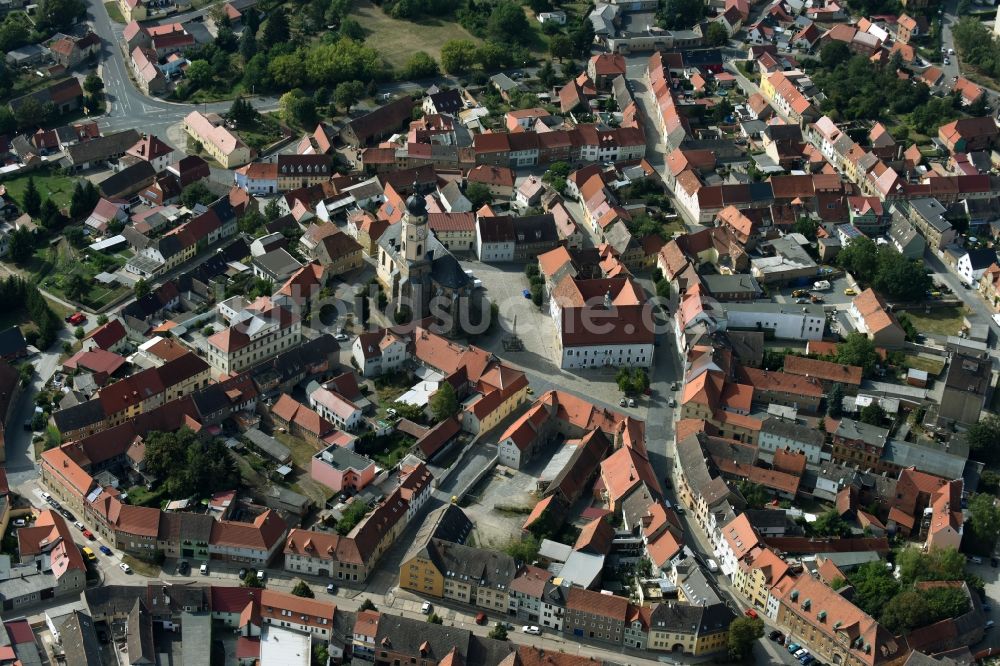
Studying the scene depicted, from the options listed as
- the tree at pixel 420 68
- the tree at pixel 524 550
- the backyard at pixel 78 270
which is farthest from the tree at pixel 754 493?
the tree at pixel 420 68

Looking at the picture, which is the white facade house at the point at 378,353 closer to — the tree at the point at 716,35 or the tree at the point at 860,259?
the tree at the point at 860,259

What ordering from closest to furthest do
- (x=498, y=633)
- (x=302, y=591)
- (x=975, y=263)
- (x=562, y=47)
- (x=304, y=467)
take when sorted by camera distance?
1. (x=498, y=633)
2. (x=302, y=591)
3. (x=304, y=467)
4. (x=975, y=263)
5. (x=562, y=47)

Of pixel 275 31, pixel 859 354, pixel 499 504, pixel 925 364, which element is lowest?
pixel 925 364

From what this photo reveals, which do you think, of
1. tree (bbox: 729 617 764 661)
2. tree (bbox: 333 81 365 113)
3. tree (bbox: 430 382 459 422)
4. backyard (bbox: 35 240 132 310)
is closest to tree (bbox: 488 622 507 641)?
tree (bbox: 729 617 764 661)

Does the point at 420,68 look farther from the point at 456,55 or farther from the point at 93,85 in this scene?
the point at 93,85

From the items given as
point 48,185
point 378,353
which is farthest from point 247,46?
point 378,353

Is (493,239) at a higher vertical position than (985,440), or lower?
higher

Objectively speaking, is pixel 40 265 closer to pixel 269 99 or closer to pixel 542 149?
pixel 269 99
